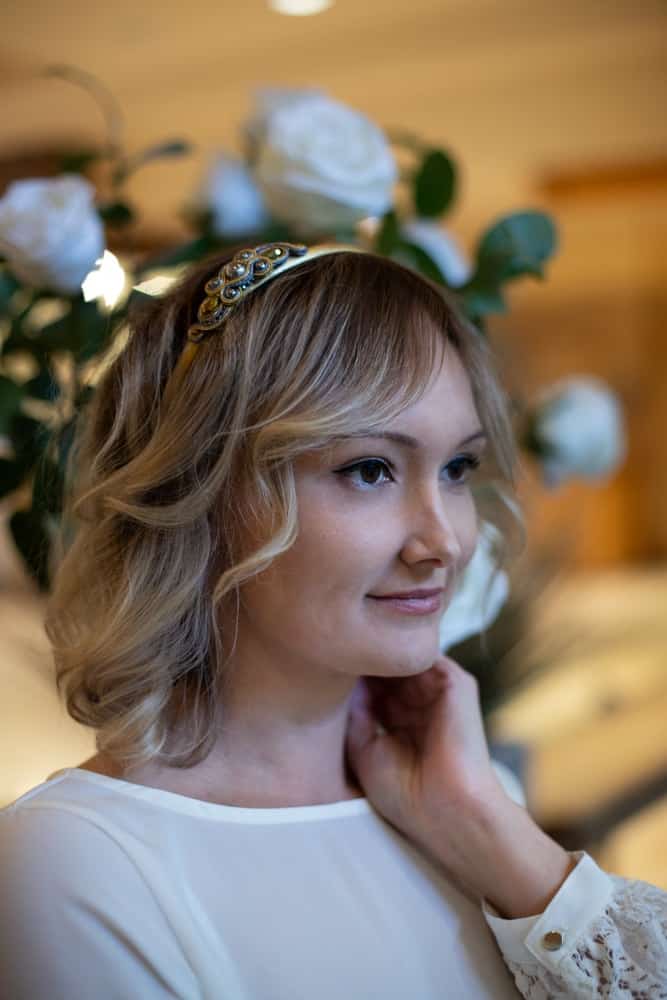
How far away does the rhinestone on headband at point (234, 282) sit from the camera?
3.35ft

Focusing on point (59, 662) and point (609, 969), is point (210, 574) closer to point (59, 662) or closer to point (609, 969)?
point (59, 662)

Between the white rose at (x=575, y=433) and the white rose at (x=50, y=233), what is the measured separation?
28.2 inches

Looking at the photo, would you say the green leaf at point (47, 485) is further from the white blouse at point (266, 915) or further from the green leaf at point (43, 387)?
the white blouse at point (266, 915)

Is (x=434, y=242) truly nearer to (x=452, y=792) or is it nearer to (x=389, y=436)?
(x=389, y=436)

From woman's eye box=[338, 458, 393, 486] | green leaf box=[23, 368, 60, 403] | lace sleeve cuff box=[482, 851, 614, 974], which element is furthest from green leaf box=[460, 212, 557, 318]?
→ lace sleeve cuff box=[482, 851, 614, 974]

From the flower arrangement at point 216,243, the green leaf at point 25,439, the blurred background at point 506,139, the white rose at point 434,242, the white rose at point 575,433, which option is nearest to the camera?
the flower arrangement at point 216,243

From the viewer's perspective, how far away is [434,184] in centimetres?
136

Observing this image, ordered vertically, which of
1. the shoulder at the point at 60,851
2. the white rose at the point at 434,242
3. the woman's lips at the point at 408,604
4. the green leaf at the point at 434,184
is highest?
the green leaf at the point at 434,184

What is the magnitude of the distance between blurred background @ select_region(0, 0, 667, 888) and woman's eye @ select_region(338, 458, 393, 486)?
A: 0.52 meters

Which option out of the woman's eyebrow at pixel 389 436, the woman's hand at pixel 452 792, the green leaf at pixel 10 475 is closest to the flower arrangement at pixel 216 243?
the green leaf at pixel 10 475

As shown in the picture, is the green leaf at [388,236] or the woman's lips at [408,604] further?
the green leaf at [388,236]

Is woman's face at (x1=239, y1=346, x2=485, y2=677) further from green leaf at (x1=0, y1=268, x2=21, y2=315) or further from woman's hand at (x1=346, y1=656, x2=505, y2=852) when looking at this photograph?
green leaf at (x1=0, y1=268, x2=21, y2=315)

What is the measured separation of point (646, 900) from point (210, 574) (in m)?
0.52

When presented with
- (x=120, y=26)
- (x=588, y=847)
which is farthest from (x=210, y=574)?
(x=120, y=26)
